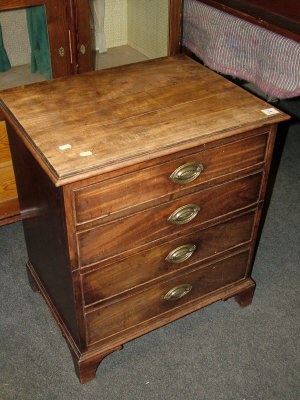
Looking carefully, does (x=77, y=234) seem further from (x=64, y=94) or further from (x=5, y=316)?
(x=5, y=316)

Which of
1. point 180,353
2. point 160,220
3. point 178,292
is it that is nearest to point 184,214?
point 160,220

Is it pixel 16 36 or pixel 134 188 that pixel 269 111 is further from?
pixel 16 36

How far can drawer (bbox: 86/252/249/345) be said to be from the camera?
1.58 meters

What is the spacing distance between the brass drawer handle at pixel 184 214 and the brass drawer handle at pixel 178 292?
0.91ft

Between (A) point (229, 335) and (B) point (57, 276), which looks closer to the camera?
(B) point (57, 276)

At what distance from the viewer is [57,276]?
1.58 meters

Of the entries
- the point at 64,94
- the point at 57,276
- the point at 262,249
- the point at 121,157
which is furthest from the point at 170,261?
the point at 262,249

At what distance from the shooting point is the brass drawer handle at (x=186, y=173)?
1.39m

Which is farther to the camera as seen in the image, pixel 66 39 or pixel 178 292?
pixel 66 39

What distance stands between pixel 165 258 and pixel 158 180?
0.31m

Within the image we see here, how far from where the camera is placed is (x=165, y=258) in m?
1.58

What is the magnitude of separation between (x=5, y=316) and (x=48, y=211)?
651 millimetres

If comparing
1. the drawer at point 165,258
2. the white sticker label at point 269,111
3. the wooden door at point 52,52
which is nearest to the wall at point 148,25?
the wooden door at point 52,52

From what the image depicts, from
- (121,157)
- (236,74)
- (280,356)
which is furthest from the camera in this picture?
(236,74)
